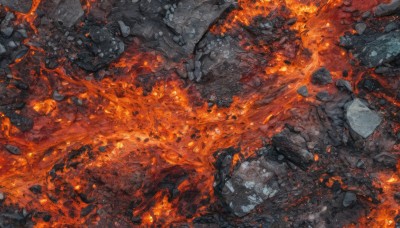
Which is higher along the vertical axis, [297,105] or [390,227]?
[297,105]

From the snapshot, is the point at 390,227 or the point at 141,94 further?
the point at 141,94

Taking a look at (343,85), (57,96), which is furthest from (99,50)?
(343,85)

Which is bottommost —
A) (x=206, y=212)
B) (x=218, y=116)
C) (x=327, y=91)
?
(x=206, y=212)

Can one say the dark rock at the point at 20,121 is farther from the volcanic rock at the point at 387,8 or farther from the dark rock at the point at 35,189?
the volcanic rock at the point at 387,8

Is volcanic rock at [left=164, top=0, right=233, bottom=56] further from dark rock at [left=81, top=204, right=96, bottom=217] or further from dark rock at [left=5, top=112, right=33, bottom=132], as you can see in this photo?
dark rock at [left=81, top=204, right=96, bottom=217]

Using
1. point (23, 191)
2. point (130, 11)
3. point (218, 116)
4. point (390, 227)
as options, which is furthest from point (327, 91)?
point (23, 191)

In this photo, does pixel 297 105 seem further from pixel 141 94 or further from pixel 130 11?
pixel 130 11

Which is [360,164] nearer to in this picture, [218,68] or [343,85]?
[343,85]
